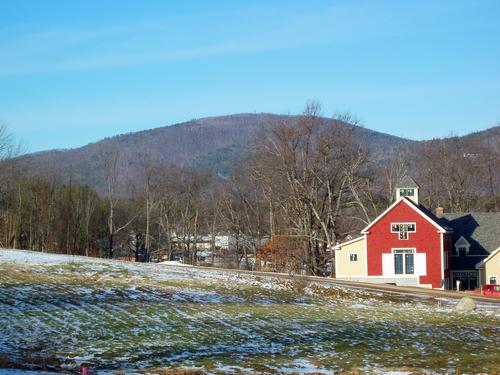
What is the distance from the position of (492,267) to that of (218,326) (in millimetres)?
41101

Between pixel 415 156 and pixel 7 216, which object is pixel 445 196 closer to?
pixel 415 156

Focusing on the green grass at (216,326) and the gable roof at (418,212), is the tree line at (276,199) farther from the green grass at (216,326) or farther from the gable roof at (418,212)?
the green grass at (216,326)

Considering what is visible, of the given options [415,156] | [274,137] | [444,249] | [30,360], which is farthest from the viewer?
[415,156]

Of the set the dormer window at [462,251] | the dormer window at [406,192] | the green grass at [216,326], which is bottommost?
the green grass at [216,326]

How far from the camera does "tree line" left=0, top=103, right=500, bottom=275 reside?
7362cm

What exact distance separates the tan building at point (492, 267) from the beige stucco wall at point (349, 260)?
10279 millimetres

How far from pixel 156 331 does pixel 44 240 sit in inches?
2173

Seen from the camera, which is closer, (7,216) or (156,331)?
(156,331)

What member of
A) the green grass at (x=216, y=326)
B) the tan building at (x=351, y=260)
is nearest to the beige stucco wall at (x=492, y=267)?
the tan building at (x=351, y=260)

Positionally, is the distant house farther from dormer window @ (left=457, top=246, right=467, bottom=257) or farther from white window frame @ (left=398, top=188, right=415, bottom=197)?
white window frame @ (left=398, top=188, right=415, bottom=197)

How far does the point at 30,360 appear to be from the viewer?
20562 mm

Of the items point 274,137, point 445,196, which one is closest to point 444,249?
point 274,137

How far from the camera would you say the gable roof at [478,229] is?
66.6 metres

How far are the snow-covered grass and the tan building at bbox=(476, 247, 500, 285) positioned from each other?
66.2 feet
